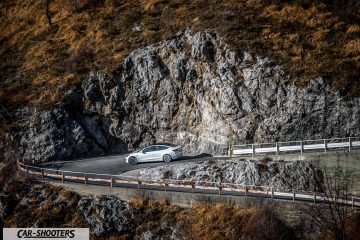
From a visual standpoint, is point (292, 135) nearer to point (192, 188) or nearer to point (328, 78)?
point (328, 78)

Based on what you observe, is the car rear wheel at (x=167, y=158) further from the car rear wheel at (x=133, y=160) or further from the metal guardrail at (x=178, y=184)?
the metal guardrail at (x=178, y=184)

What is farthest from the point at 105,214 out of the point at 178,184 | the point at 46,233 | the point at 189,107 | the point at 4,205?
the point at 189,107

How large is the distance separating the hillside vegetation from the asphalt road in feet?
19.7

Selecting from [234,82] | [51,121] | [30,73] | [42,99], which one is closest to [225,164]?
[234,82]

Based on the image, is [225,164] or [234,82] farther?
[234,82]

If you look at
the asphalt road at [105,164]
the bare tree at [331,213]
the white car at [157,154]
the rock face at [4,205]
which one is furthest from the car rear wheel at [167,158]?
the bare tree at [331,213]

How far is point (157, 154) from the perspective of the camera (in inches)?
1380

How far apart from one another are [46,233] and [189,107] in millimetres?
15500

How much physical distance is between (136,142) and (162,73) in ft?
19.5

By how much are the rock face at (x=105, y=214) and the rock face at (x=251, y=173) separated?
3.87m

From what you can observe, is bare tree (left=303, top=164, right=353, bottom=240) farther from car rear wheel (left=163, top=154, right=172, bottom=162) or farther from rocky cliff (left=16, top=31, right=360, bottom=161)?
car rear wheel (left=163, top=154, right=172, bottom=162)

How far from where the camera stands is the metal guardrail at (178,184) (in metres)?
26.5

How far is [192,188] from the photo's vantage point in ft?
94.7

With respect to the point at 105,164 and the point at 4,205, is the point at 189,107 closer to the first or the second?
the point at 105,164
